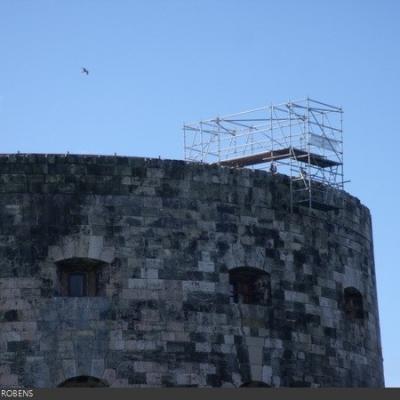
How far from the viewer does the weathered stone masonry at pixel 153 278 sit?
3100 centimetres

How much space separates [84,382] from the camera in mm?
31000

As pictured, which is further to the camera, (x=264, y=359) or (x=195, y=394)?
(x=264, y=359)

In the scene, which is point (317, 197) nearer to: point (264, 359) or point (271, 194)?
point (271, 194)

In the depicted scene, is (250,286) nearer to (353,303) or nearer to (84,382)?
(353,303)

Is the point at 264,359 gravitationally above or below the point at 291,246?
below

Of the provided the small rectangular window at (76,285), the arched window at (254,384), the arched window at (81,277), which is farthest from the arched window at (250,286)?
the small rectangular window at (76,285)

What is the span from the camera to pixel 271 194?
33.5 meters

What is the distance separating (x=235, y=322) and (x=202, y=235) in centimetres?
188

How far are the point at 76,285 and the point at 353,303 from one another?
687 cm

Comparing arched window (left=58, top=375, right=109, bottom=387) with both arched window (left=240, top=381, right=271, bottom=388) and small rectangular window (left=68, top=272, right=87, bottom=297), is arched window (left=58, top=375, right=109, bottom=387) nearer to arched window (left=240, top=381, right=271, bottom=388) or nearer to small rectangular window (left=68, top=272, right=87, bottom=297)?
small rectangular window (left=68, top=272, right=87, bottom=297)

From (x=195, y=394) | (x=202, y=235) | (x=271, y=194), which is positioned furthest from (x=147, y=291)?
(x=195, y=394)

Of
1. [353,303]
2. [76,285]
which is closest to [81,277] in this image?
[76,285]

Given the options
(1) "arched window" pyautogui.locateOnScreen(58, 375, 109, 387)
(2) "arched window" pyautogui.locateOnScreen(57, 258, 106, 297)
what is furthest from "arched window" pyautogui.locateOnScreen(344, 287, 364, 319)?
(1) "arched window" pyautogui.locateOnScreen(58, 375, 109, 387)

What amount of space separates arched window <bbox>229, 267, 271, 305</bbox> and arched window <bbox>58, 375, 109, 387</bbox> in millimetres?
3508
